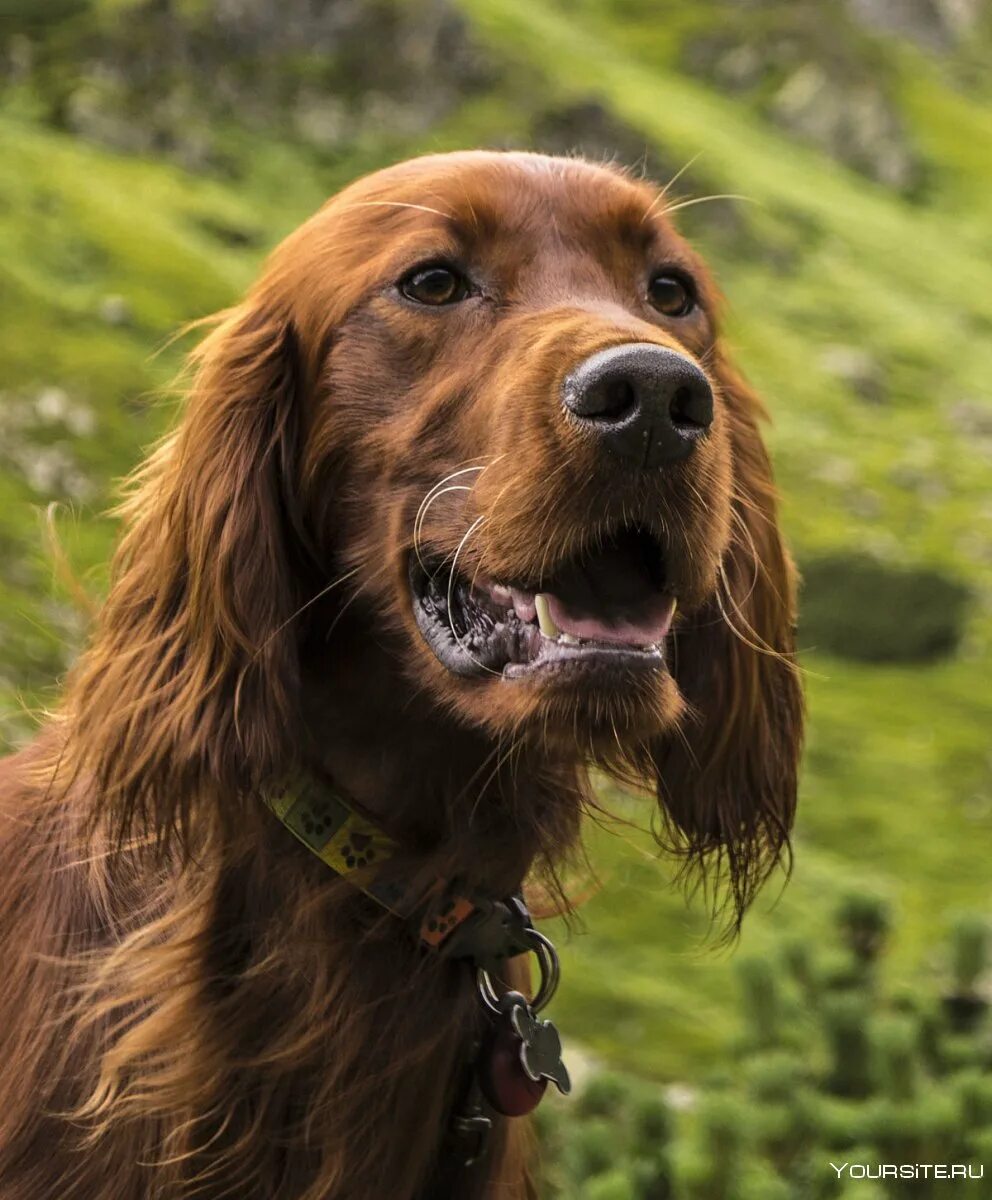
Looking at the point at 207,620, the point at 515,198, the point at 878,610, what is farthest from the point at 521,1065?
the point at 878,610

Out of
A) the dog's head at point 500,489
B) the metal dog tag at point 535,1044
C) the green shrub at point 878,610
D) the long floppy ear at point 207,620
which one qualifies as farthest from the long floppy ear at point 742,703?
the green shrub at point 878,610

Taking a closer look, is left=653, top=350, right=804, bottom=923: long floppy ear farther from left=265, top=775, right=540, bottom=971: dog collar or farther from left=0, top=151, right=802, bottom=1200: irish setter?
left=265, top=775, right=540, bottom=971: dog collar

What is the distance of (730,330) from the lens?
4.88 metres

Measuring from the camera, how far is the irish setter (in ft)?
8.03

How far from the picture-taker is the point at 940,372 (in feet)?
57.5

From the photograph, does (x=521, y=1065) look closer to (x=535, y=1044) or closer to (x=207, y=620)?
(x=535, y=1044)

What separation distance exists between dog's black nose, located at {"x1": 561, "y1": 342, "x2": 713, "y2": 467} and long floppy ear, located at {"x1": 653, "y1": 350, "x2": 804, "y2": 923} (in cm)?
59

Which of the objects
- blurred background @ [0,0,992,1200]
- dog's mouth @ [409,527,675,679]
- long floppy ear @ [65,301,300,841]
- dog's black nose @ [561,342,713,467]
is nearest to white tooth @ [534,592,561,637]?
dog's mouth @ [409,527,675,679]

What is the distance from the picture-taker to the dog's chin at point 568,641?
2.33 m

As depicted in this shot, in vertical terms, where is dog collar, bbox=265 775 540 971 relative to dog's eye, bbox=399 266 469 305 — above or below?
below

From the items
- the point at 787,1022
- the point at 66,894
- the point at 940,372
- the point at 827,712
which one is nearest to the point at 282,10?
the point at 940,372

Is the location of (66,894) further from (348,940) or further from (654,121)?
(654,121)

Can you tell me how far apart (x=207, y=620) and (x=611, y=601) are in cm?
65

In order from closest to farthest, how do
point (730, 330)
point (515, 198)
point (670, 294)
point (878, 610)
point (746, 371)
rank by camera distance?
point (515, 198) → point (670, 294) → point (730, 330) → point (746, 371) → point (878, 610)
